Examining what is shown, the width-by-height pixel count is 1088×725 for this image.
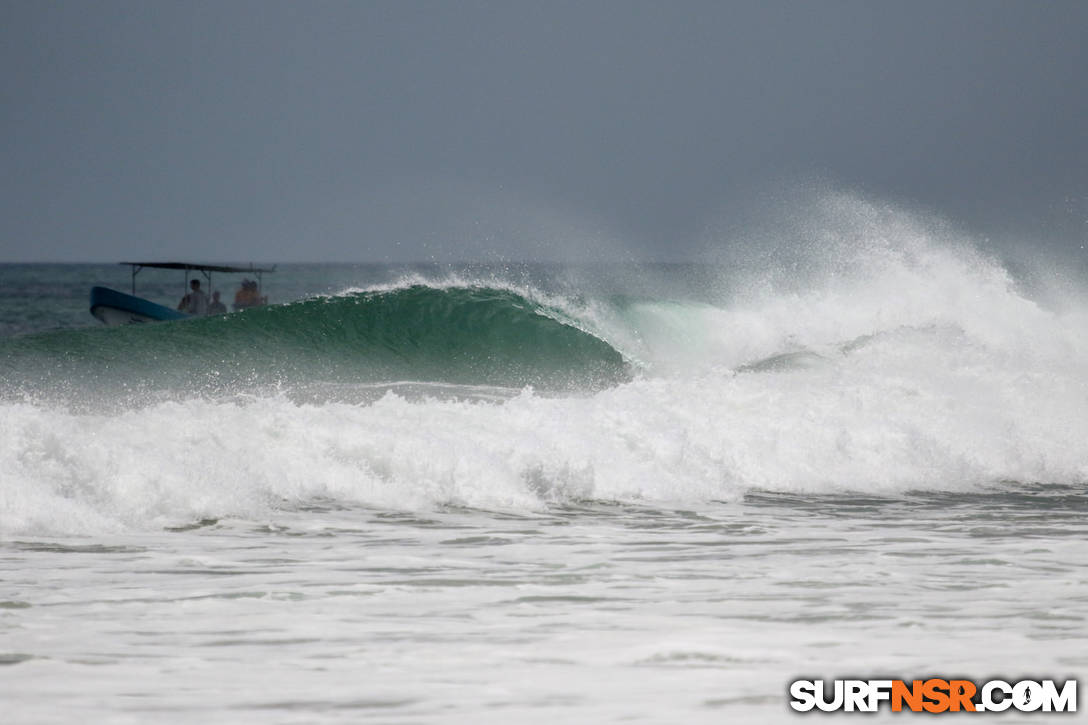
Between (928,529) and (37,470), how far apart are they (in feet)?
20.3

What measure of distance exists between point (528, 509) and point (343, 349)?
30.3 feet

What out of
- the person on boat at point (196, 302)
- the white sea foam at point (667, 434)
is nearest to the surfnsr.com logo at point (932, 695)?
the white sea foam at point (667, 434)

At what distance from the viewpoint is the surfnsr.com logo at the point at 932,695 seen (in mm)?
4977

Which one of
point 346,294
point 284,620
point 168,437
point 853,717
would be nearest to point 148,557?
point 284,620

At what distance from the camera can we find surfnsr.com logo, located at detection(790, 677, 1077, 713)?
4.98m

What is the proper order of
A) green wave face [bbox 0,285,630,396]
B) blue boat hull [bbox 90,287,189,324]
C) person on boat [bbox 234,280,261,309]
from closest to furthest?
green wave face [bbox 0,285,630,396] < person on boat [bbox 234,280,261,309] < blue boat hull [bbox 90,287,189,324]

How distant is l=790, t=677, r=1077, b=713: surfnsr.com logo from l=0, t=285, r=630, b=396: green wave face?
12421 mm

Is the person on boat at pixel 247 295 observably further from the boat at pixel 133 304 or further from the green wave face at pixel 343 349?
the green wave face at pixel 343 349

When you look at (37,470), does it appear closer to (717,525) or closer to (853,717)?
(717,525)

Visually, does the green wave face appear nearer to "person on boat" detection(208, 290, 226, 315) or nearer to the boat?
"person on boat" detection(208, 290, 226, 315)

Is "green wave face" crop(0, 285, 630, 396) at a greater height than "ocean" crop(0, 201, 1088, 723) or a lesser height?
greater

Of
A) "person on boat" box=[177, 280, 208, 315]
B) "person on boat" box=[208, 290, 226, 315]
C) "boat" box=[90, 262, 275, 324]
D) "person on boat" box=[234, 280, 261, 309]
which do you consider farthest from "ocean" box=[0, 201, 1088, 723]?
"boat" box=[90, 262, 275, 324]

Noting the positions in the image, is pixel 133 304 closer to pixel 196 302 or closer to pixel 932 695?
pixel 196 302

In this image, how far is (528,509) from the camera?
33.7 ft
